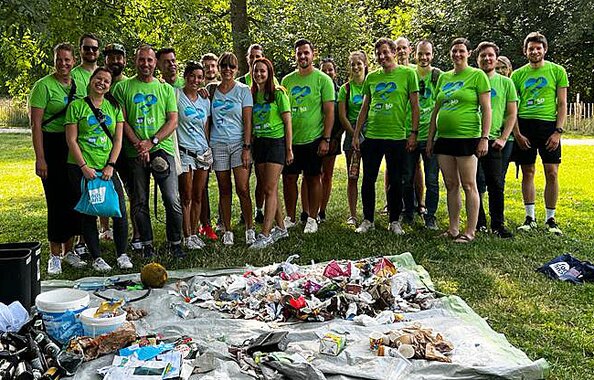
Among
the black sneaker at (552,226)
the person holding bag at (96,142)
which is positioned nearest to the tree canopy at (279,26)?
the person holding bag at (96,142)

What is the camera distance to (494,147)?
6816 mm

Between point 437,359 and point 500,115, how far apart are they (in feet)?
12.6

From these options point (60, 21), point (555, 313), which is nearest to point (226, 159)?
point (60, 21)

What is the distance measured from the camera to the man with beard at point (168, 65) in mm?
6355

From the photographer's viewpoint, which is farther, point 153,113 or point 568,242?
point 568,242

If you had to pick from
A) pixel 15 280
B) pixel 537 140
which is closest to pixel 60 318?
pixel 15 280

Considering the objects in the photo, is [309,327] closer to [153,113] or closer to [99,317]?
[99,317]

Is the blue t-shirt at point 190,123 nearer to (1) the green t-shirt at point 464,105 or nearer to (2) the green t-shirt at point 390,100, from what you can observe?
(2) the green t-shirt at point 390,100

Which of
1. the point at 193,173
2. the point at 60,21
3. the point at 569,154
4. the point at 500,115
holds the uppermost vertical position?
the point at 60,21

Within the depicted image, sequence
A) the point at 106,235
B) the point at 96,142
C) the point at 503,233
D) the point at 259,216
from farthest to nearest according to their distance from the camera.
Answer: the point at 259,216 < the point at 106,235 < the point at 503,233 < the point at 96,142

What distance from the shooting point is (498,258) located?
20.1 ft

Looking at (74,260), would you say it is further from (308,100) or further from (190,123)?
(308,100)

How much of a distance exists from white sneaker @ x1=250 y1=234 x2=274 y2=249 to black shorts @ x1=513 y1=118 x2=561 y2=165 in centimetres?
286

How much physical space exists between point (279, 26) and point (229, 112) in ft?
32.1
